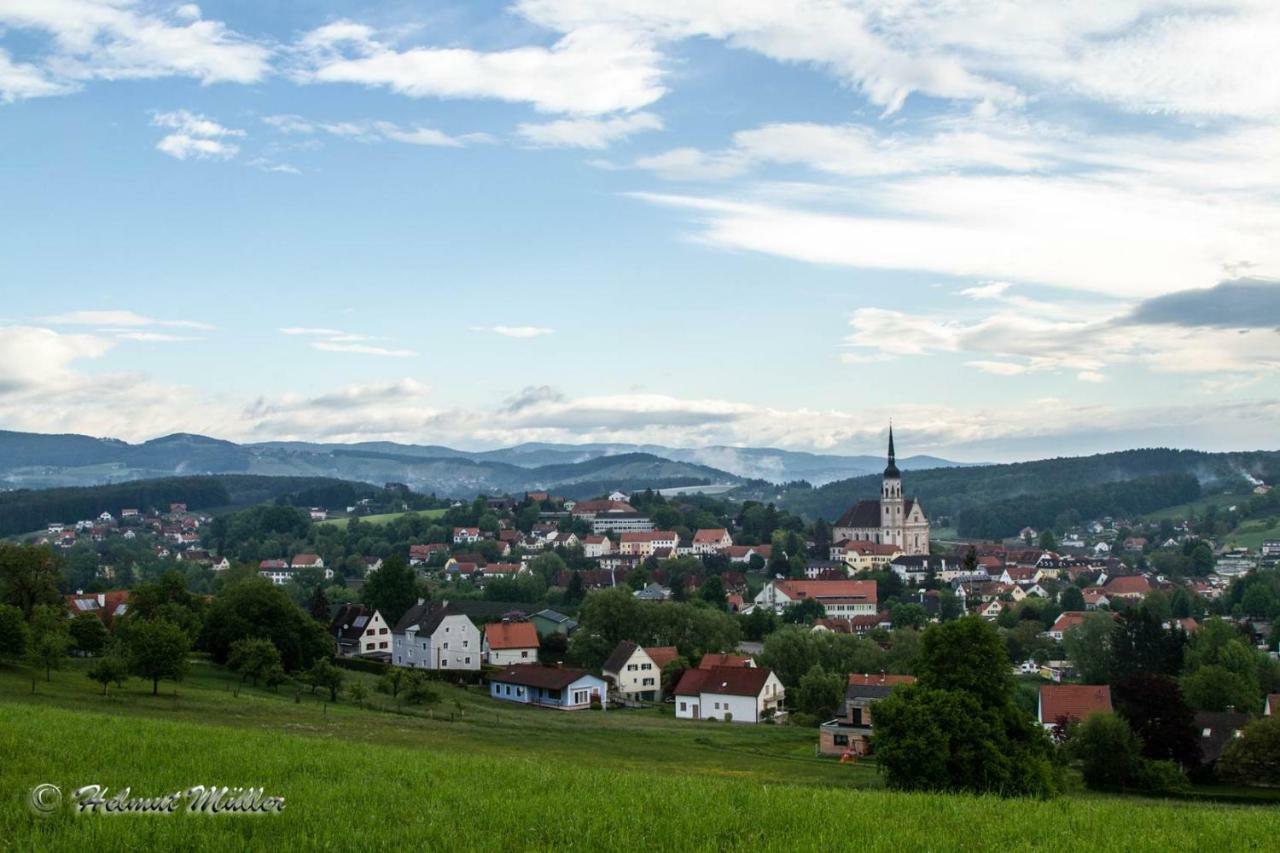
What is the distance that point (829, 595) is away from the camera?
123m

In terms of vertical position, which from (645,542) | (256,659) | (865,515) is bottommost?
(645,542)

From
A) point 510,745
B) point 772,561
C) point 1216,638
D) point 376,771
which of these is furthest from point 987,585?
point 376,771

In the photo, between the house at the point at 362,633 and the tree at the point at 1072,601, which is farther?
the tree at the point at 1072,601

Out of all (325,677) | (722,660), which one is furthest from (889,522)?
(325,677)

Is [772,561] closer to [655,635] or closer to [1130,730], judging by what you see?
[655,635]

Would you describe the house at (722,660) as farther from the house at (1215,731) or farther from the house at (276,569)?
the house at (276,569)

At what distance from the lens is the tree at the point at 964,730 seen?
29.0 m

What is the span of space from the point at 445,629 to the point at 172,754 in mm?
55824

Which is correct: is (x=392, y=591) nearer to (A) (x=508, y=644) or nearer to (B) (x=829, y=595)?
(A) (x=508, y=644)

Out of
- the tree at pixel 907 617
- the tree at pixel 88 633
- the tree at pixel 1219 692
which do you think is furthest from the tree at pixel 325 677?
the tree at pixel 907 617

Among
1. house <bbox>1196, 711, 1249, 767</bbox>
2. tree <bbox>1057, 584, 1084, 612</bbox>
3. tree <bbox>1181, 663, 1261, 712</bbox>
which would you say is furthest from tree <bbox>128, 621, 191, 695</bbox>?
tree <bbox>1057, 584, 1084, 612</bbox>

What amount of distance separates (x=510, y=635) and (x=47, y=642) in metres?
37.8

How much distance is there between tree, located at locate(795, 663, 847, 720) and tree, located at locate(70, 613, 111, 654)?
33133 mm

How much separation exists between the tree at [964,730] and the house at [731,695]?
24.9 meters
